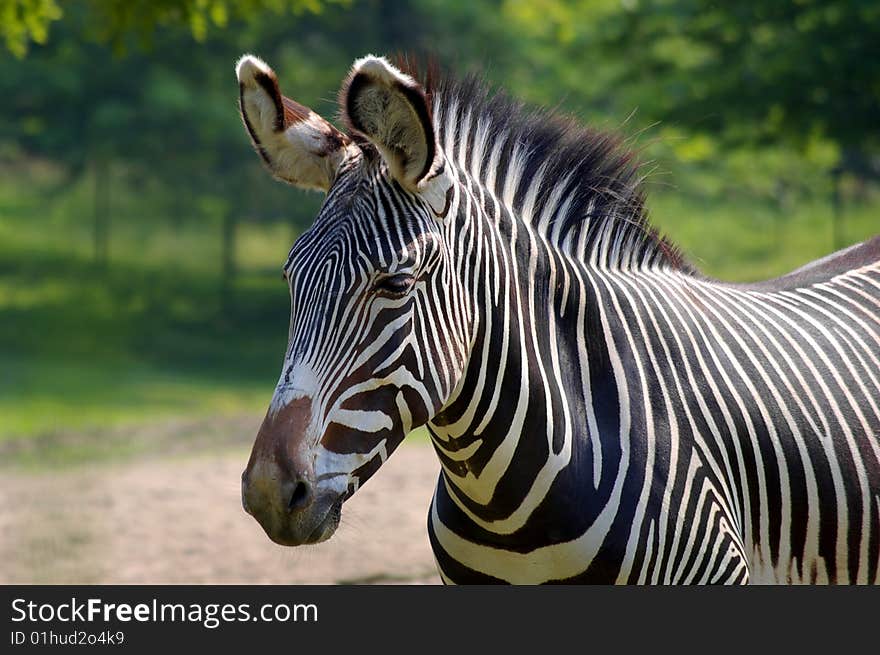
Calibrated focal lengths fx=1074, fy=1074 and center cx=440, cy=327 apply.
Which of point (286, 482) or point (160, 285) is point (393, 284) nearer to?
point (286, 482)

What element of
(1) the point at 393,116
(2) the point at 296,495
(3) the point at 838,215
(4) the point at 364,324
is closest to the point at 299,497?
(2) the point at 296,495

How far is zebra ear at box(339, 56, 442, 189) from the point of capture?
2408 mm

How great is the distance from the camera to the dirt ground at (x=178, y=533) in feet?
21.3

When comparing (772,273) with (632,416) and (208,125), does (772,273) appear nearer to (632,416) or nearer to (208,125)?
(208,125)

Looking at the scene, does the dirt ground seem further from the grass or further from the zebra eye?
the grass

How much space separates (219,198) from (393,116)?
1857 centimetres

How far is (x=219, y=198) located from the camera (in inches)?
806

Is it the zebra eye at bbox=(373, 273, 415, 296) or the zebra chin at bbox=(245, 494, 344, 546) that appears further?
the zebra eye at bbox=(373, 273, 415, 296)

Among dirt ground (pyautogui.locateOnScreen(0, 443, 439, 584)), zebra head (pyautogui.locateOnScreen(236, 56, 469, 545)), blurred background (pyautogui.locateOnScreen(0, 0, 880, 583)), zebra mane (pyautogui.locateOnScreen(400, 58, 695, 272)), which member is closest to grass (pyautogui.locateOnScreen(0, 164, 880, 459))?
blurred background (pyautogui.locateOnScreen(0, 0, 880, 583))

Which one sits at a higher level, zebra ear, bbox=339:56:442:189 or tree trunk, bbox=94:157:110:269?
tree trunk, bbox=94:157:110:269

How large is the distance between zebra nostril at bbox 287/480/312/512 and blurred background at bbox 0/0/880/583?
4.42 meters

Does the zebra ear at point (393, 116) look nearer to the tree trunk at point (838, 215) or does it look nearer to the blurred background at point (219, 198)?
the blurred background at point (219, 198)
